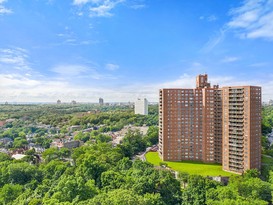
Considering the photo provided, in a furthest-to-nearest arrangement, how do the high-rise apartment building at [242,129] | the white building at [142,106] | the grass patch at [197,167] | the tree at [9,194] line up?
1. the white building at [142,106]
2. the grass patch at [197,167]
3. the high-rise apartment building at [242,129]
4. the tree at [9,194]

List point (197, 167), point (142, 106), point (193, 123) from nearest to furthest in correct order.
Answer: point (197, 167), point (193, 123), point (142, 106)

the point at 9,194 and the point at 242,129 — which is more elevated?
the point at 242,129

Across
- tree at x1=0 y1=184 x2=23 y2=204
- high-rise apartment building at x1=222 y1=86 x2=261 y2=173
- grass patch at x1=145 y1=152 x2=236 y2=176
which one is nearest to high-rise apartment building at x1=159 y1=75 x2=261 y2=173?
grass patch at x1=145 y1=152 x2=236 y2=176

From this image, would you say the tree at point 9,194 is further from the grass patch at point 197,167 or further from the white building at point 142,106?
the white building at point 142,106

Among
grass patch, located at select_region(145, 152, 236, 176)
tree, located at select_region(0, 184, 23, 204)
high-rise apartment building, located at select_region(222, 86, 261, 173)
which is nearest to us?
tree, located at select_region(0, 184, 23, 204)

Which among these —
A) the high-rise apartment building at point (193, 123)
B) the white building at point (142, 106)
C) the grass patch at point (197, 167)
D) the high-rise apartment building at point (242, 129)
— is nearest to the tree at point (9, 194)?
the grass patch at point (197, 167)

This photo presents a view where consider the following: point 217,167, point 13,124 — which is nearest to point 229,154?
point 217,167

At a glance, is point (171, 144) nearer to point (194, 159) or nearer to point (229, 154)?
point (194, 159)

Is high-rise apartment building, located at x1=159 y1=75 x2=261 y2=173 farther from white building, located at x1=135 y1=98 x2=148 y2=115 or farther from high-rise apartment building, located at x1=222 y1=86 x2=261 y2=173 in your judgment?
white building, located at x1=135 y1=98 x2=148 y2=115

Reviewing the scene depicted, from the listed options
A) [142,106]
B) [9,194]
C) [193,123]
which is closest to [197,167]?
[193,123]

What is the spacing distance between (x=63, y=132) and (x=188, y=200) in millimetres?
64005

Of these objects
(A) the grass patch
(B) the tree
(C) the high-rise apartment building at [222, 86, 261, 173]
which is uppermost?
(C) the high-rise apartment building at [222, 86, 261, 173]

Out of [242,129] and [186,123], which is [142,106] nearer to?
[186,123]

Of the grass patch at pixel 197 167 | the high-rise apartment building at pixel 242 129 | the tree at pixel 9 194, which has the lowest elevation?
the grass patch at pixel 197 167
